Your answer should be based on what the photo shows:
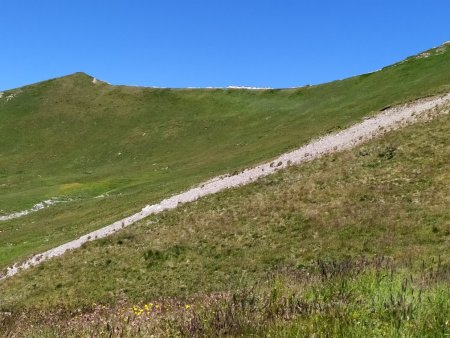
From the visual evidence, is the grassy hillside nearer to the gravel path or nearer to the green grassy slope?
the gravel path

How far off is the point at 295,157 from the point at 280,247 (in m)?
18.0

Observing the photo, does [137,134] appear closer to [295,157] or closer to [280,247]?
[295,157]

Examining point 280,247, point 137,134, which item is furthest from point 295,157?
point 137,134

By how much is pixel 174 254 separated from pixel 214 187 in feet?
43.1

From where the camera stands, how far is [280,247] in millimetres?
25453

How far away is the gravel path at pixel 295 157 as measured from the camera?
1435 inches

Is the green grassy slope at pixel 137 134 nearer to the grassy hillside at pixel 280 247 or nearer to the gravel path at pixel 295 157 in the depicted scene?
the gravel path at pixel 295 157

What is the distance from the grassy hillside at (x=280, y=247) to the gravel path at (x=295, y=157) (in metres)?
2.42

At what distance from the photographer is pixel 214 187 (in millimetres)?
40688

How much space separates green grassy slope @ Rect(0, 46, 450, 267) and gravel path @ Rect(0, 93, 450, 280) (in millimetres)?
3377

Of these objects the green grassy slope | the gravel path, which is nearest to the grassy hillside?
the gravel path

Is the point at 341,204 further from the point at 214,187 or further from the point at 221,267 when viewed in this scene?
the point at 214,187

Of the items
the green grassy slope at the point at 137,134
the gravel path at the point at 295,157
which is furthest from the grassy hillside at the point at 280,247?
the green grassy slope at the point at 137,134

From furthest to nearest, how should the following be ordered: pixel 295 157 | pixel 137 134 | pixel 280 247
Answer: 1. pixel 137 134
2. pixel 295 157
3. pixel 280 247
